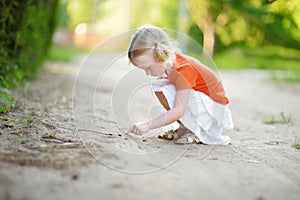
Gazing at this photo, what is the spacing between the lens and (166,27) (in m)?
25.8

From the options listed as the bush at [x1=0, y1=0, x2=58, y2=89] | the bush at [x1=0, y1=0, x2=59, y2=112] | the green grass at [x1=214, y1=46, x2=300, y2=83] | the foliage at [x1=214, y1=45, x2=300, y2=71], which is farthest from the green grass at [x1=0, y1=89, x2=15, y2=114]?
the foliage at [x1=214, y1=45, x2=300, y2=71]

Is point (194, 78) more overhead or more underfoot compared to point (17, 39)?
more overhead

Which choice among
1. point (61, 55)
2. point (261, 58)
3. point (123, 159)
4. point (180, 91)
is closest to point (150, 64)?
point (180, 91)

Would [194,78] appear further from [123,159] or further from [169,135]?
[123,159]

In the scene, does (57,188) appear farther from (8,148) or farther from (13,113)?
(13,113)

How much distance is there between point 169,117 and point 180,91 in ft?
0.68

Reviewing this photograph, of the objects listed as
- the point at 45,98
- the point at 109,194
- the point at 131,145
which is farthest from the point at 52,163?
the point at 45,98

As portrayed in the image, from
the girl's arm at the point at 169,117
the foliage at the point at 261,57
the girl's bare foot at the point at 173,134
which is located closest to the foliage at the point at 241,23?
the foliage at the point at 261,57

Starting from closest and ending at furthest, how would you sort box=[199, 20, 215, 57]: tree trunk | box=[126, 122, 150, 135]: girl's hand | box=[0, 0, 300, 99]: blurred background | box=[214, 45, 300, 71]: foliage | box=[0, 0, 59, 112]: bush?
1. box=[126, 122, 150, 135]: girl's hand
2. box=[0, 0, 59, 112]: bush
3. box=[0, 0, 300, 99]: blurred background
4. box=[214, 45, 300, 71]: foliage
5. box=[199, 20, 215, 57]: tree trunk

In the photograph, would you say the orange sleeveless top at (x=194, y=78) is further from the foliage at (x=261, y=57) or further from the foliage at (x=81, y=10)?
the foliage at (x=81, y=10)

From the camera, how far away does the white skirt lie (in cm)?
344

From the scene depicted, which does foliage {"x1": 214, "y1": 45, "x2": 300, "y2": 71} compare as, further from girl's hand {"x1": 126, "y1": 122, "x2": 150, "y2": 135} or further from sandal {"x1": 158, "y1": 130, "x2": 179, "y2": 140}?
girl's hand {"x1": 126, "y1": 122, "x2": 150, "y2": 135}

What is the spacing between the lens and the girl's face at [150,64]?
128 inches

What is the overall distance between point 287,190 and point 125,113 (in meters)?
2.33
